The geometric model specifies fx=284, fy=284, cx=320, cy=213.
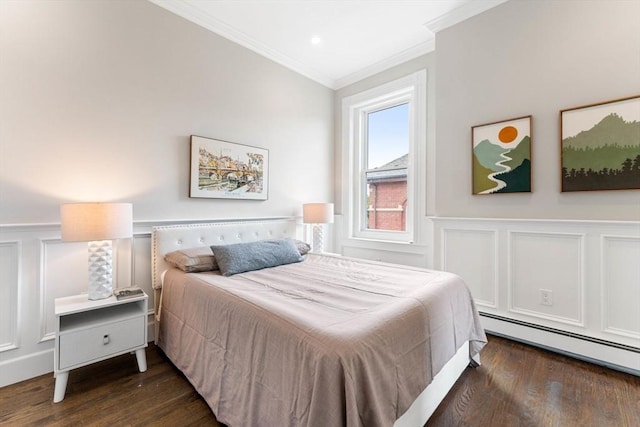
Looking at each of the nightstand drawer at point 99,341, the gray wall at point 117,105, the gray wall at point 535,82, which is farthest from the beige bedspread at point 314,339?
the gray wall at point 535,82

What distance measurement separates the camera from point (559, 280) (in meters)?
2.30

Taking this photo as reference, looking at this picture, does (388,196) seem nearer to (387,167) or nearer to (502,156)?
(387,167)

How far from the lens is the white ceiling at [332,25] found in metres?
2.60

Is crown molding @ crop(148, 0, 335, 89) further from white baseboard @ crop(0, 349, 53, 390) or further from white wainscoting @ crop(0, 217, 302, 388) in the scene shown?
white baseboard @ crop(0, 349, 53, 390)

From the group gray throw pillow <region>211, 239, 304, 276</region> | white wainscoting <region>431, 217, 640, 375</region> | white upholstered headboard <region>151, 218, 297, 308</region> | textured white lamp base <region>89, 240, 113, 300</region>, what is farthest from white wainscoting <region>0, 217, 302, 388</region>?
white wainscoting <region>431, 217, 640, 375</region>

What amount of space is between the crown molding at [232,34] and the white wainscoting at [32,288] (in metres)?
2.09

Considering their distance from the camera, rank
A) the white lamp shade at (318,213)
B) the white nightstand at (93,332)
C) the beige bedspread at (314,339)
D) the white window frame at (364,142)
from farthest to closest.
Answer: the white lamp shade at (318,213) < the white window frame at (364,142) < the white nightstand at (93,332) < the beige bedspread at (314,339)

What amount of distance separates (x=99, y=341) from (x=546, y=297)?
334 cm

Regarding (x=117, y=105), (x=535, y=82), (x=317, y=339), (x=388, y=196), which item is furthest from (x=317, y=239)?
(x=535, y=82)

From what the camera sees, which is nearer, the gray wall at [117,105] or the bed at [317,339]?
the bed at [317,339]

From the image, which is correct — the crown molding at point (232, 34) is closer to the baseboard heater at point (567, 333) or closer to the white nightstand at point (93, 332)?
the white nightstand at point (93, 332)

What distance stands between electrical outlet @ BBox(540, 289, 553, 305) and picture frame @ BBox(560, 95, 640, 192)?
0.84 metres

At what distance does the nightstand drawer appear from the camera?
170cm

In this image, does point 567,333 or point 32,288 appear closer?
point 32,288
